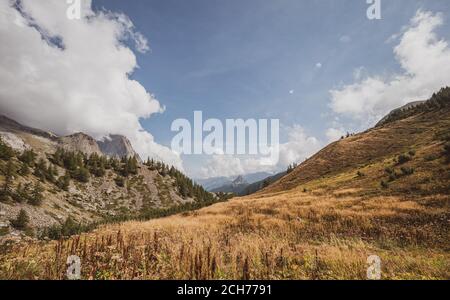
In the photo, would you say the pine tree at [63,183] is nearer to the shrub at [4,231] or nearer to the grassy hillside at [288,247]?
the shrub at [4,231]

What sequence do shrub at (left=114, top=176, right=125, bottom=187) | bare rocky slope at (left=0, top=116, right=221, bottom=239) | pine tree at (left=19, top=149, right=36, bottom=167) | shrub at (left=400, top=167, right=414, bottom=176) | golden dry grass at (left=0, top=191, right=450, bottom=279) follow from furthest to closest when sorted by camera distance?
shrub at (left=114, top=176, right=125, bottom=187), pine tree at (left=19, top=149, right=36, bottom=167), bare rocky slope at (left=0, top=116, right=221, bottom=239), shrub at (left=400, top=167, right=414, bottom=176), golden dry grass at (left=0, top=191, right=450, bottom=279)

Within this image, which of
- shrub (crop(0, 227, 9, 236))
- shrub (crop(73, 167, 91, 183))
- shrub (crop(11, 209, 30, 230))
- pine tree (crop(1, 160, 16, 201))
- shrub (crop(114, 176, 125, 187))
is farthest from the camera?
shrub (crop(114, 176, 125, 187))

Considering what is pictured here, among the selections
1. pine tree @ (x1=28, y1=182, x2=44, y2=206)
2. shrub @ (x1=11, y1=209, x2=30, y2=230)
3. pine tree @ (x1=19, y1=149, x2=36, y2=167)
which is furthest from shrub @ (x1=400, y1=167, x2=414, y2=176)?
pine tree @ (x1=19, y1=149, x2=36, y2=167)

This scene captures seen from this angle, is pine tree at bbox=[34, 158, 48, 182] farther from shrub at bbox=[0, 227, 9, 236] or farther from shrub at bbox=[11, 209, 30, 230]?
shrub at bbox=[0, 227, 9, 236]

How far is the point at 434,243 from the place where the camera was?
9.58 metres

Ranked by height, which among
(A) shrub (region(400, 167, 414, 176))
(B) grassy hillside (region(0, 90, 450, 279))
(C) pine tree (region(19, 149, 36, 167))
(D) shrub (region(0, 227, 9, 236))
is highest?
(C) pine tree (region(19, 149, 36, 167))

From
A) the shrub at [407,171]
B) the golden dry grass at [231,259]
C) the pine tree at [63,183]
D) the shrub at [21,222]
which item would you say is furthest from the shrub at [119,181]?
the golden dry grass at [231,259]

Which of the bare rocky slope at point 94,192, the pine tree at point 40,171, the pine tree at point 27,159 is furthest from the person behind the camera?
the pine tree at point 27,159

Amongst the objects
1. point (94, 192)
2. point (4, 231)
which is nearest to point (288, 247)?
point (4, 231)

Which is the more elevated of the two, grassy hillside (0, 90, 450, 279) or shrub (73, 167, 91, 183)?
shrub (73, 167, 91, 183)

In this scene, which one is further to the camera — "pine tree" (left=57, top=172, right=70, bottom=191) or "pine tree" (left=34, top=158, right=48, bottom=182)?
"pine tree" (left=57, top=172, right=70, bottom=191)

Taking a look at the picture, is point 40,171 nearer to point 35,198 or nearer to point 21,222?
point 35,198
